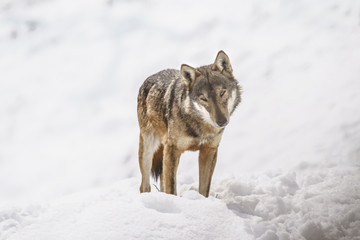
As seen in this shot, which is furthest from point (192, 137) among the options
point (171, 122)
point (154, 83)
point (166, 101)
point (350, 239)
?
point (350, 239)

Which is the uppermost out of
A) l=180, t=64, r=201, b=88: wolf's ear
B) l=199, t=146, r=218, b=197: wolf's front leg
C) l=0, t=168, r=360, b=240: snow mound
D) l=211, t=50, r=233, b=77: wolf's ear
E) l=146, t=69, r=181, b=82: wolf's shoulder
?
l=146, t=69, r=181, b=82: wolf's shoulder

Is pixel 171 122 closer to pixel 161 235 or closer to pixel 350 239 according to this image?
pixel 161 235

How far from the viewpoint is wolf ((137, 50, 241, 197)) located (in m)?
4.13

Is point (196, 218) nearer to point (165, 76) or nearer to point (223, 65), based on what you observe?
point (223, 65)

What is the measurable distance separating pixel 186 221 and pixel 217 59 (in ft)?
5.77

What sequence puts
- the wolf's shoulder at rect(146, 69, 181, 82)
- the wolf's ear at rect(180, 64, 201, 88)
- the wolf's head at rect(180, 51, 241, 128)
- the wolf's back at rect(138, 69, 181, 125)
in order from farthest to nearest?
1. the wolf's shoulder at rect(146, 69, 181, 82)
2. the wolf's back at rect(138, 69, 181, 125)
3. the wolf's ear at rect(180, 64, 201, 88)
4. the wolf's head at rect(180, 51, 241, 128)

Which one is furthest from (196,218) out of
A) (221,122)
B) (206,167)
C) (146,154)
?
(146,154)

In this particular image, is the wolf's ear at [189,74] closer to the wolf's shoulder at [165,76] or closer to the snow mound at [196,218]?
the wolf's shoulder at [165,76]

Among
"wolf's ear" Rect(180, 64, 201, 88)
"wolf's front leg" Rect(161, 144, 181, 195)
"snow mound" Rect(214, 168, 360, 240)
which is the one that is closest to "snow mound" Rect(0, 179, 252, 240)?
"snow mound" Rect(214, 168, 360, 240)

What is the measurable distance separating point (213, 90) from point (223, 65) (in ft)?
1.35

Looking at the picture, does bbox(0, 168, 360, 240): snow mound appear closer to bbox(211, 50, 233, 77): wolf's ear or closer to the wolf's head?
the wolf's head

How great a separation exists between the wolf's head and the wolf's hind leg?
938mm

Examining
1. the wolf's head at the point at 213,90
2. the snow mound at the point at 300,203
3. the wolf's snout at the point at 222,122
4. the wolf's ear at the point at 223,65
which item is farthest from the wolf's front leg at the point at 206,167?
the wolf's ear at the point at 223,65

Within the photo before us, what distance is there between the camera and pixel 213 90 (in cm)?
412
